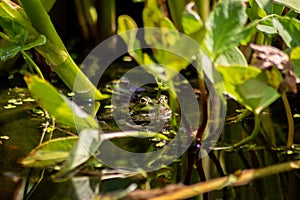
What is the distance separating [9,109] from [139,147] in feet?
0.80

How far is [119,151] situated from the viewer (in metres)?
0.66

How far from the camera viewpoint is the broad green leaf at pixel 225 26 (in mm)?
556

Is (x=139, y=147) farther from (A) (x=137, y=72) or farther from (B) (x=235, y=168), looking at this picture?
(A) (x=137, y=72)

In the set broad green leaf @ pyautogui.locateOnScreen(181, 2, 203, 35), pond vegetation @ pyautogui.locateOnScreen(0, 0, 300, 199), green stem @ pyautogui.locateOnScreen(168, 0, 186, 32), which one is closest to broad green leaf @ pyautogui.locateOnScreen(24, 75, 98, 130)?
pond vegetation @ pyautogui.locateOnScreen(0, 0, 300, 199)

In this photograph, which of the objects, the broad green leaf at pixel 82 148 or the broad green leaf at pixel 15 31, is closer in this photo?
the broad green leaf at pixel 82 148

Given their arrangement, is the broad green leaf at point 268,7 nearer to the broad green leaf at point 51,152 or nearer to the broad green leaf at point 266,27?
the broad green leaf at point 266,27

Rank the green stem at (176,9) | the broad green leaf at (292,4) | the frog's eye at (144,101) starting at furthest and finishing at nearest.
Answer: the green stem at (176,9)
the frog's eye at (144,101)
the broad green leaf at (292,4)

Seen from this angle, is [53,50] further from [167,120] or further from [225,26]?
[225,26]

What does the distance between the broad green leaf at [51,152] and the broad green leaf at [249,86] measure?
0.16 m

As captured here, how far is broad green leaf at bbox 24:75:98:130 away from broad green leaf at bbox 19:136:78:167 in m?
0.02

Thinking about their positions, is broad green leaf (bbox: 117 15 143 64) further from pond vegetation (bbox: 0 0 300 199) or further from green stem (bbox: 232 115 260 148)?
green stem (bbox: 232 115 260 148)

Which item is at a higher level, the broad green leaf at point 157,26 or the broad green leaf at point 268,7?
the broad green leaf at point 268,7

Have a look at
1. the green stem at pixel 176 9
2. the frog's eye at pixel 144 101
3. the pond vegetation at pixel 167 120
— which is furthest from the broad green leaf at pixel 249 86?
the green stem at pixel 176 9

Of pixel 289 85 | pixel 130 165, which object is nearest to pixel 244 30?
pixel 289 85
